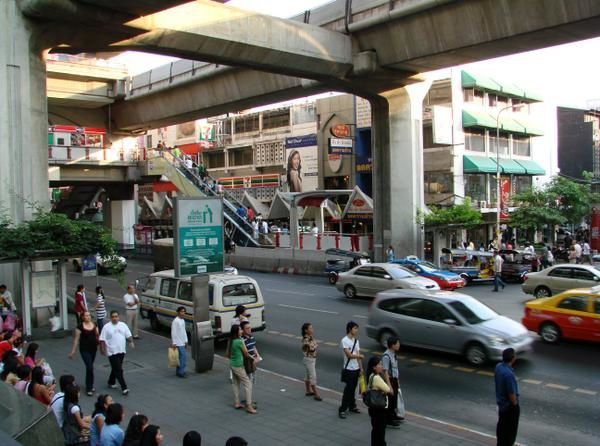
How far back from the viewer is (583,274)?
68.5ft

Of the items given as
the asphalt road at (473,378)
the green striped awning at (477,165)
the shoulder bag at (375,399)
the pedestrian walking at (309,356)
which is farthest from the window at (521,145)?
the shoulder bag at (375,399)

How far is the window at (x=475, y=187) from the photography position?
44.1m

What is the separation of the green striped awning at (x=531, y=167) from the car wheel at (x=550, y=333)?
1416 inches

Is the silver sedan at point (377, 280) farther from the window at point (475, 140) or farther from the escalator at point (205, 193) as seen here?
the window at point (475, 140)

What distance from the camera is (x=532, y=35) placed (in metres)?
20.8

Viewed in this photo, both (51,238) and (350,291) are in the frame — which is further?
(350,291)

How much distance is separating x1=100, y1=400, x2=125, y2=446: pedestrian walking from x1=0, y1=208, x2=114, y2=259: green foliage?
9921 millimetres

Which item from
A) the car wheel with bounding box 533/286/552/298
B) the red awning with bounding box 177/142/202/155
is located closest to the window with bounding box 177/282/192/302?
the car wheel with bounding box 533/286/552/298

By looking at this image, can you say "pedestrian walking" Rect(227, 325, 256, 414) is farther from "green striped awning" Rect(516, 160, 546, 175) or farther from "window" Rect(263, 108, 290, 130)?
"window" Rect(263, 108, 290, 130)

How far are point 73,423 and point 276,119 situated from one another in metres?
51.1

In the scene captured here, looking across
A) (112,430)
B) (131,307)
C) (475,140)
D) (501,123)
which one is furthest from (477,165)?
(112,430)

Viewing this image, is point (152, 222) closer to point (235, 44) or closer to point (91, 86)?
point (91, 86)

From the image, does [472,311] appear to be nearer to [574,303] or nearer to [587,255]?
[574,303]

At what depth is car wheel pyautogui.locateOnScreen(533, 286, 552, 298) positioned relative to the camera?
21456 millimetres
